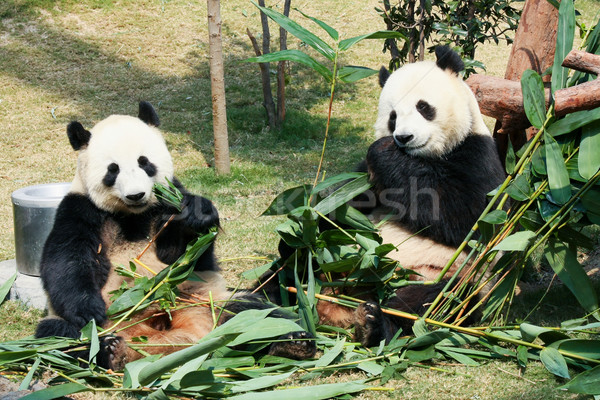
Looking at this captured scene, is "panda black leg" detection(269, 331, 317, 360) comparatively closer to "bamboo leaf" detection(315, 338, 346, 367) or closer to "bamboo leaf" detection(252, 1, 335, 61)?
"bamboo leaf" detection(315, 338, 346, 367)

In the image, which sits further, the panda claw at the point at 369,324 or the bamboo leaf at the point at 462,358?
the panda claw at the point at 369,324

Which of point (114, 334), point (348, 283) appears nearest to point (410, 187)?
point (348, 283)

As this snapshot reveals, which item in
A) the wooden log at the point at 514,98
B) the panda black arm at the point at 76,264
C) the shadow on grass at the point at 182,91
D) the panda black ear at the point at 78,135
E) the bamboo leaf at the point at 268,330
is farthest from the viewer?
the shadow on grass at the point at 182,91

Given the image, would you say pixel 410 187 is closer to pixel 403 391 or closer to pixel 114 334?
pixel 403 391

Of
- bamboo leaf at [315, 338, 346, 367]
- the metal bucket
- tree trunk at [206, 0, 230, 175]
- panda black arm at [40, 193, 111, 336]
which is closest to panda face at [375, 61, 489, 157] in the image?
bamboo leaf at [315, 338, 346, 367]

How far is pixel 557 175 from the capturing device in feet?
9.45

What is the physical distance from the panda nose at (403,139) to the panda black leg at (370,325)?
1.00 m

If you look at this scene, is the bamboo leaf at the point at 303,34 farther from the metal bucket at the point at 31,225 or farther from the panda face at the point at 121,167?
the metal bucket at the point at 31,225

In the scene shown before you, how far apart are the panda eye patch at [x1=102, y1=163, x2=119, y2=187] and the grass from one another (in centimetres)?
124

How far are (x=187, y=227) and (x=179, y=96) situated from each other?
650cm

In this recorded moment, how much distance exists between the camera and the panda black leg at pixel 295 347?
9.52 ft

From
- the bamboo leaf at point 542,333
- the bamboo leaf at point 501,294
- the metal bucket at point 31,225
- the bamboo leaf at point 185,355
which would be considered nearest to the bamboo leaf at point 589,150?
the bamboo leaf at point 501,294

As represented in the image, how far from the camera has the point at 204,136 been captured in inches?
331

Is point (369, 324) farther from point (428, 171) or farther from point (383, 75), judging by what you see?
point (383, 75)
